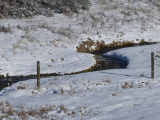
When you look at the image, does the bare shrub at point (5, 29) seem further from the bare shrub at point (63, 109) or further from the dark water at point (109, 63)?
the bare shrub at point (63, 109)

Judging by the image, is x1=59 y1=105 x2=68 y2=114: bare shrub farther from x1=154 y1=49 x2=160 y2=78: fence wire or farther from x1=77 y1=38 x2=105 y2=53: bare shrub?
x1=77 y1=38 x2=105 y2=53: bare shrub

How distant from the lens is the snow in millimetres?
7371

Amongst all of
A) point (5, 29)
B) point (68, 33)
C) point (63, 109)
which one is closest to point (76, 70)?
point (63, 109)

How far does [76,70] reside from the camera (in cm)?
1422

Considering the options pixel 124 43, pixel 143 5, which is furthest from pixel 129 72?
pixel 143 5

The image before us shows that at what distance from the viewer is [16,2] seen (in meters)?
25.9

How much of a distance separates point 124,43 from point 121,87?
13841 mm

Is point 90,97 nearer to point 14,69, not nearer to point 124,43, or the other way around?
point 14,69

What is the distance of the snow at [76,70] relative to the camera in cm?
737

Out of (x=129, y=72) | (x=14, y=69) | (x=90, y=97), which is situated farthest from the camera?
(x=14, y=69)

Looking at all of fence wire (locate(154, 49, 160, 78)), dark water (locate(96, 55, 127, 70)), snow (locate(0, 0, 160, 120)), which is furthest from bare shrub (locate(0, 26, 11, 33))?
fence wire (locate(154, 49, 160, 78))

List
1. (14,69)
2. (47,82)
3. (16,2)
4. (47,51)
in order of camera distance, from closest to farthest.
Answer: (47,82)
(14,69)
(47,51)
(16,2)

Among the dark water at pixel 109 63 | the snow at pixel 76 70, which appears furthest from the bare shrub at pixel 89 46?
the dark water at pixel 109 63

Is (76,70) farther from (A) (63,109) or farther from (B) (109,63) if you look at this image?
(A) (63,109)
